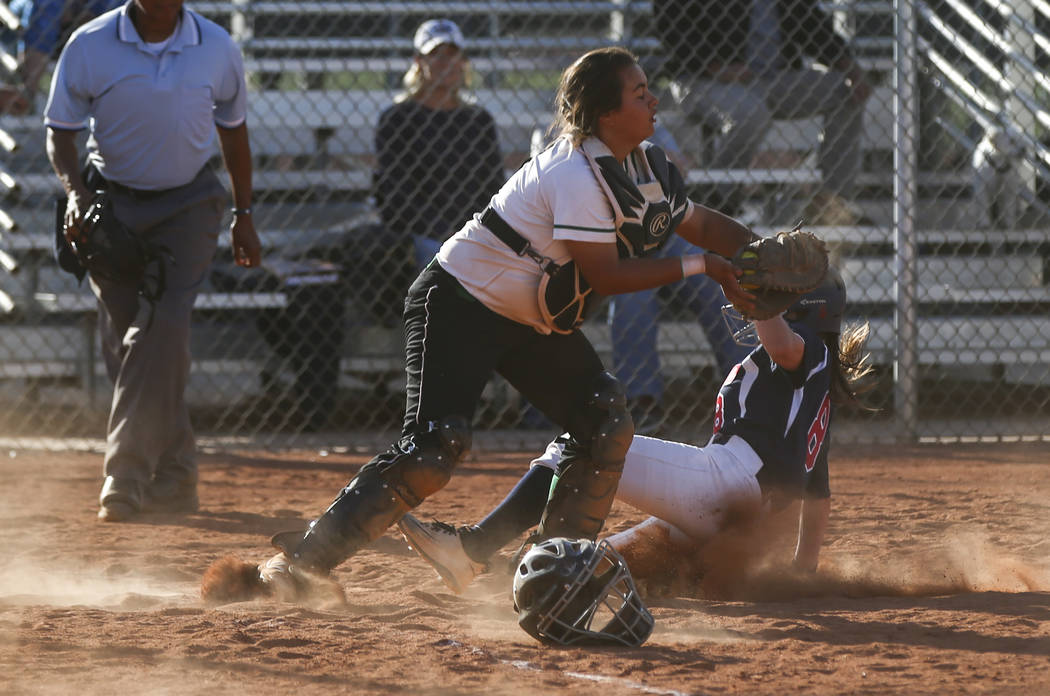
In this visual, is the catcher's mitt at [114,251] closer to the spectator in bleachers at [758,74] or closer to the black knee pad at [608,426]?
the black knee pad at [608,426]

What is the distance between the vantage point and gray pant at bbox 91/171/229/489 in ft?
16.2

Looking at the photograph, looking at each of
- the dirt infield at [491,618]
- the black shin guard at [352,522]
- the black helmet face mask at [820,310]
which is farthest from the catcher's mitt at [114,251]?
the black helmet face mask at [820,310]

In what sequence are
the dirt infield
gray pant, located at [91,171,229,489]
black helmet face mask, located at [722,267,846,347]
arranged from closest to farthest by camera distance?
1. the dirt infield
2. black helmet face mask, located at [722,267,846,347]
3. gray pant, located at [91,171,229,489]

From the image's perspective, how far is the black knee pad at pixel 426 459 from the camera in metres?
3.30

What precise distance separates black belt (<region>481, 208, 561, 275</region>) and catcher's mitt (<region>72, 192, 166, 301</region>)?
186 cm

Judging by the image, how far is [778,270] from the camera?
10.9 feet

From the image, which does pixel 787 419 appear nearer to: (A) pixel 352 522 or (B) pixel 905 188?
(A) pixel 352 522

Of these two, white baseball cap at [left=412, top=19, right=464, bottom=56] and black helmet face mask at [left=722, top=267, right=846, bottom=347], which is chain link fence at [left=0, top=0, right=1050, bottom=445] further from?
black helmet face mask at [left=722, top=267, right=846, bottom=347]

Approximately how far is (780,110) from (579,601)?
5.25 metres

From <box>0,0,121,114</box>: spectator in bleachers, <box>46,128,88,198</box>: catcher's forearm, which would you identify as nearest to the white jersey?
<box>46,128,88,198</box>: catcher's forearm

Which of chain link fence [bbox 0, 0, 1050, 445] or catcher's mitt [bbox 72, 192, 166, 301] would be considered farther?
chain link fence [bbox 0, 0, 1050, 445]

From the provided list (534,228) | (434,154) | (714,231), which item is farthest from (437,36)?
(534,228)

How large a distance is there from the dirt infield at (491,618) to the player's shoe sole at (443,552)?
0.07m

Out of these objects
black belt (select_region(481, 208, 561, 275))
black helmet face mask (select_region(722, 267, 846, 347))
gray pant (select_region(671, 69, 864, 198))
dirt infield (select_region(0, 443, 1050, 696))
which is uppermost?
gray pant (select_region(671, 69, 864, 198))
